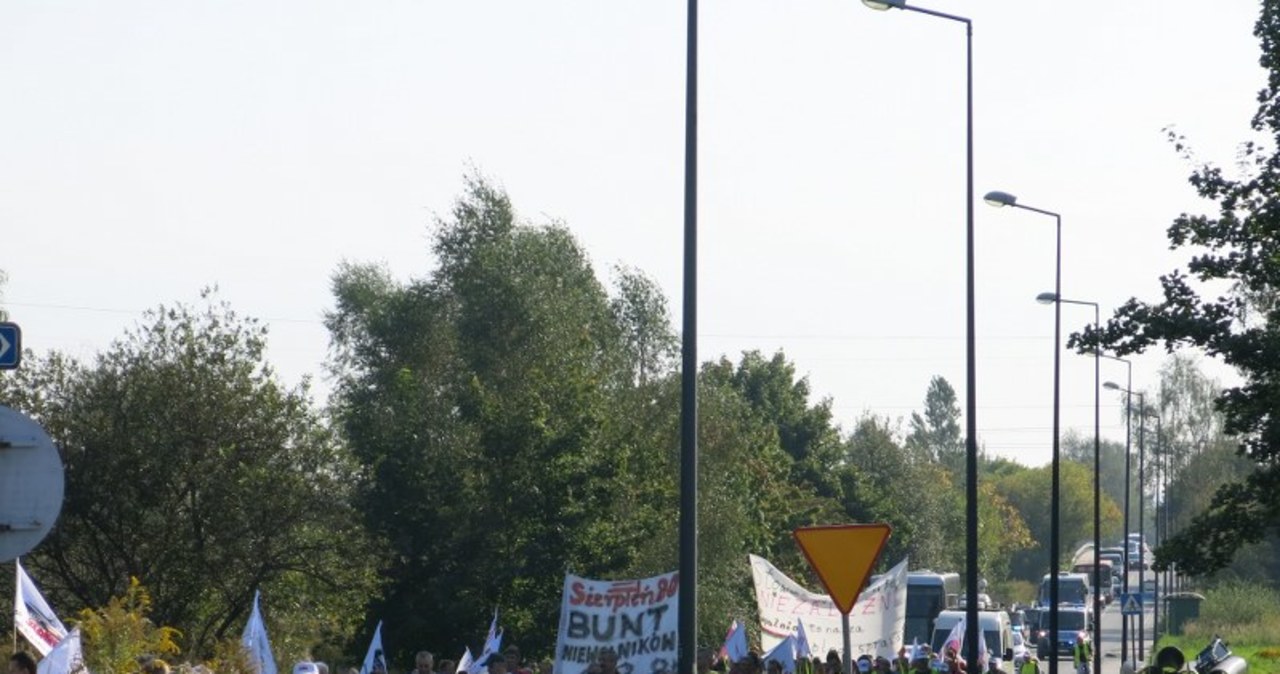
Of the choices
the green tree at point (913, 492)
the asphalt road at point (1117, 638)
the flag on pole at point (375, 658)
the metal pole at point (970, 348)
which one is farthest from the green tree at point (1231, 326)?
the green tree at point (913, 492)

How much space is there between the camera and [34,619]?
64.1 feet

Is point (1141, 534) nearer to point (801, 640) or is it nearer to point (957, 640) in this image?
point (957, 640)

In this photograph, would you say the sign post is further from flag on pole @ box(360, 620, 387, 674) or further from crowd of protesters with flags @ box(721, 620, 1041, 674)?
flag on pole @ box(360, 620, 387, 674)

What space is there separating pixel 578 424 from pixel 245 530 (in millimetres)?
9977

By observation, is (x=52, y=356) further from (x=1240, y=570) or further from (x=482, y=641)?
(x=1240, y=570)

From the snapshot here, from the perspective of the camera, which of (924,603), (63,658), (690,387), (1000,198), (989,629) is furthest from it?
(924,603)

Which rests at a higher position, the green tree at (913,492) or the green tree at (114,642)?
the green tree at (913,492)

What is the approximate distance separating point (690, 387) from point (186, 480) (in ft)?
82.0

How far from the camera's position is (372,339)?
7344cm

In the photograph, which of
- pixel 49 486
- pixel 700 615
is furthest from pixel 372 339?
pixel 49 486

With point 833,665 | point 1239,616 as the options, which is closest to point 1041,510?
point 1239,616

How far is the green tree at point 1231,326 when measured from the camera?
83.3ft

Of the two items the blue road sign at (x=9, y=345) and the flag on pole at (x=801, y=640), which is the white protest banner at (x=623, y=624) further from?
the blue road sign at (x=9, y=345)

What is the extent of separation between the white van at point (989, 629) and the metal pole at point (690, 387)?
37304 mm
